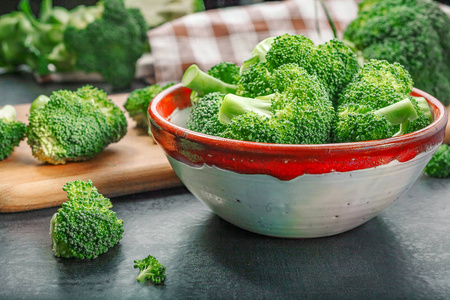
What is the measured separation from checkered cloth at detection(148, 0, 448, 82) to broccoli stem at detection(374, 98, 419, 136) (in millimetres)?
1288

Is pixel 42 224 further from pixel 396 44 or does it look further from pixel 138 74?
pixel 138 74

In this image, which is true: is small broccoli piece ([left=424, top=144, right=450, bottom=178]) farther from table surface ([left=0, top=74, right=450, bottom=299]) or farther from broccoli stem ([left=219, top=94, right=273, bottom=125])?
broccoli stem ([left=219, top=94, right=273, bottom=125])

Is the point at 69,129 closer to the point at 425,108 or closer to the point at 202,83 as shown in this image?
the point at 202,83

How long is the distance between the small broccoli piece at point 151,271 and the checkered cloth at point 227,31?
1289 mm

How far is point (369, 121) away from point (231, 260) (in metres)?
0.34

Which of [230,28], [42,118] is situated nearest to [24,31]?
[230,28]

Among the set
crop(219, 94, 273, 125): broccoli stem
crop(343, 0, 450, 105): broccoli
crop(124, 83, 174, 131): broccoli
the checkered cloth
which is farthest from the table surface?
the checkered cloth

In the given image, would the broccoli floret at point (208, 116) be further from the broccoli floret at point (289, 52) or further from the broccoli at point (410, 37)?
the broccoli at point (410, 37)

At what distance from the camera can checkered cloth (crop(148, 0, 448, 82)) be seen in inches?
83.5

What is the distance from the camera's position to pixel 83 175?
1187 mm

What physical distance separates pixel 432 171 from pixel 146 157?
2.28ft

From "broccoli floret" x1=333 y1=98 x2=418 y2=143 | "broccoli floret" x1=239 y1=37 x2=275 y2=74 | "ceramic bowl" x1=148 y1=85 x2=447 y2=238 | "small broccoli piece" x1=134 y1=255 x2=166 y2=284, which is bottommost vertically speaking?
"small broccoli piece" x1=134 y1=255 x2=166 y2=284

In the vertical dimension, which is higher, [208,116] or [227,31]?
[208,116]

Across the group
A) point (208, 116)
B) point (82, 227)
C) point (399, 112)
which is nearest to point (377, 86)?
point (399, 112)
